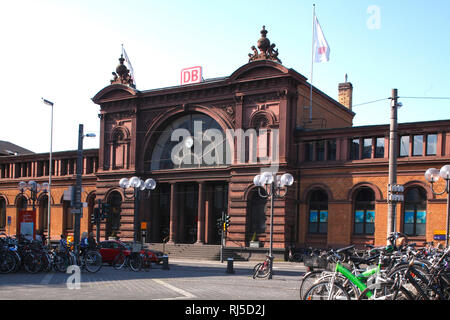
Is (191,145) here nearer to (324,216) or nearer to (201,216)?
(201,216)

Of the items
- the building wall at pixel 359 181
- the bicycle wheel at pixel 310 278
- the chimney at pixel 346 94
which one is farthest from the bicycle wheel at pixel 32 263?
the chimney at pixel 346 94

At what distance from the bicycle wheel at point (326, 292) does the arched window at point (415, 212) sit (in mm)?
25558

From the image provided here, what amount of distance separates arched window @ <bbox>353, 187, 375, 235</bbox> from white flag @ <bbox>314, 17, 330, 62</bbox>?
996 centimetres

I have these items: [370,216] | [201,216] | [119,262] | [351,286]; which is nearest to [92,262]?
[119,262]

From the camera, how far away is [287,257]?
36.5 m

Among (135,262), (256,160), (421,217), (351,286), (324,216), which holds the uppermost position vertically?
(256,160)

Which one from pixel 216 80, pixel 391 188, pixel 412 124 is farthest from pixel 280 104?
pixel 391 188

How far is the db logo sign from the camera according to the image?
42812 mm

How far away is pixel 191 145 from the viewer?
4250 centimetres

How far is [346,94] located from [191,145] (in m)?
16.4

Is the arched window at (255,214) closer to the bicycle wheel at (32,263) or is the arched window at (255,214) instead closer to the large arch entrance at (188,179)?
the large arch entrance at (188,179)

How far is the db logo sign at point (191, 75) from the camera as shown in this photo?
42.8 meters

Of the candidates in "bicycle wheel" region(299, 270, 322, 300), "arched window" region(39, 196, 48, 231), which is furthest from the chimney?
"bicycle wheel" region(299, 270, 322, 300)
